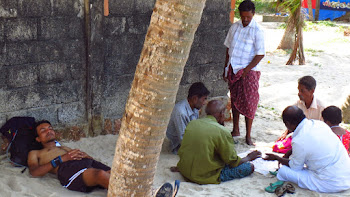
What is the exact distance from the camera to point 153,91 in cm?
277

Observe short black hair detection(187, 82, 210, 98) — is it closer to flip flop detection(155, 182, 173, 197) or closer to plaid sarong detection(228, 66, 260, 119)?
plaid sarong detection(228, 66, 260, 119)

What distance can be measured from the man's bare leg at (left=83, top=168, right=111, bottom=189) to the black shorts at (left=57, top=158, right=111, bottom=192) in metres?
0.05

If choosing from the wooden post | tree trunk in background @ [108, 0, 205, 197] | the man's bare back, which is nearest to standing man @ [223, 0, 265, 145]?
the wooden post

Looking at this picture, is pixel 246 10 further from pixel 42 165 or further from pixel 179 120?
pixel 42 165

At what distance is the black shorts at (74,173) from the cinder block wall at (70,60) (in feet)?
3.07

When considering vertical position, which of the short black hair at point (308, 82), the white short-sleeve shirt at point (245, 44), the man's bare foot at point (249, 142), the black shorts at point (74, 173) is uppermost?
the white short-sleeve shirt at point (245, 44)

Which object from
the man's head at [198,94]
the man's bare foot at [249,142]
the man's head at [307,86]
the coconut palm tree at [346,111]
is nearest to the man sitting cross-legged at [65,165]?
the man's head at [198,94]

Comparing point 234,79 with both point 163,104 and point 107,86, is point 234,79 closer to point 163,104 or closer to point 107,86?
point 107,86

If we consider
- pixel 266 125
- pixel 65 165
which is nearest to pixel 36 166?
pixel 65 165

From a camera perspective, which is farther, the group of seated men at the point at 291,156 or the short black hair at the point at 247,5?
the short black hair at the point at 247,5

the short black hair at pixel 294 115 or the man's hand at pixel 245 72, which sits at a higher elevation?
the man's hand at pixel 245 72

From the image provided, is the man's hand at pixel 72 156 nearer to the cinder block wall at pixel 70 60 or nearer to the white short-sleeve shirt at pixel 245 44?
the cinder block wall at pixel 70 60

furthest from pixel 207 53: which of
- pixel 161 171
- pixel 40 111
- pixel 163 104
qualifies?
pixel 163 104

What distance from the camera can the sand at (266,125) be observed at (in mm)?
4398
